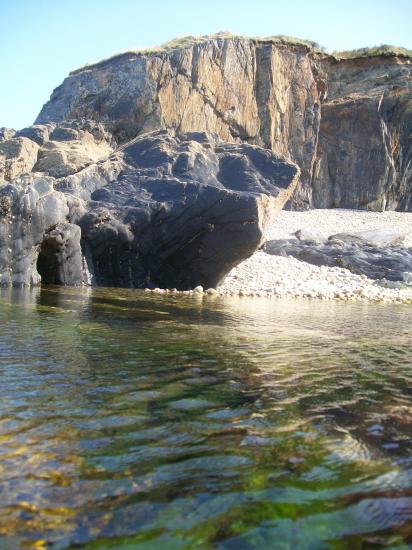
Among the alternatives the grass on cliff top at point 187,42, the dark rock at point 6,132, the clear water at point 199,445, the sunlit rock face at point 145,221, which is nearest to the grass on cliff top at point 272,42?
the grass on cliff top at point 187,42

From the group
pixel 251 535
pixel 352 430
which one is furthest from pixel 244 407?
pixel 251 535

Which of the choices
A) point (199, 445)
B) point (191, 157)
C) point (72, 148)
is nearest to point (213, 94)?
point (72, 148)

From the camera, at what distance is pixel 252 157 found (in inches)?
733

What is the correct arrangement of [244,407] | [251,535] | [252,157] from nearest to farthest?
[251,535], [244,407], [252,157]

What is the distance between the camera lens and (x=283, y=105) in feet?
128

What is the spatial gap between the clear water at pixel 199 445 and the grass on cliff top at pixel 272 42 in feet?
111

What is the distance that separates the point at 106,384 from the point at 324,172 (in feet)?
130

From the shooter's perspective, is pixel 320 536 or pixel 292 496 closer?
pixel 320 536

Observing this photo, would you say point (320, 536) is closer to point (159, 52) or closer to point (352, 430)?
point (352, 430)

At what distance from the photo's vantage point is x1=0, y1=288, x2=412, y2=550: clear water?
2.28 metres

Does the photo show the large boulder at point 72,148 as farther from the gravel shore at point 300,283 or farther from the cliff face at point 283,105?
the gravel shore at point 300,283

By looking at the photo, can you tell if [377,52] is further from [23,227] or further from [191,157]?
[23,227]

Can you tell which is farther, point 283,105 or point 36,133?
point 283,105

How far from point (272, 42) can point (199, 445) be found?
135 ft
